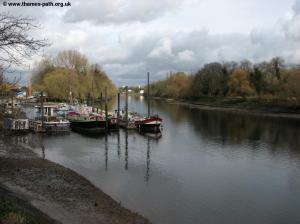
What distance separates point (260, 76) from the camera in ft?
359

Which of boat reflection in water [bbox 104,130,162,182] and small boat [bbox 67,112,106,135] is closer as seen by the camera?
boat reflection in water [bbox 104,130,162,182]

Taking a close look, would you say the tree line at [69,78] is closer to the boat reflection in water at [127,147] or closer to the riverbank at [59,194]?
the boat reflection in water at [127,147]

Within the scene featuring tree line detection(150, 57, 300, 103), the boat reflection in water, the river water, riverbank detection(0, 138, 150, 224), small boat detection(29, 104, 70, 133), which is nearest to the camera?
riverbank detection(0, 138, 150, 224)

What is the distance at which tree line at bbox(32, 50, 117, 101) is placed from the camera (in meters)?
96.2

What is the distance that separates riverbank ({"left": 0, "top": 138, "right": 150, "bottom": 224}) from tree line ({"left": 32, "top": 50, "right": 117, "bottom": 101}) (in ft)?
194

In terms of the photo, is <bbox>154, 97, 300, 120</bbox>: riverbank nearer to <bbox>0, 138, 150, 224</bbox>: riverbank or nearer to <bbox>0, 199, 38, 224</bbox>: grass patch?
<bbox>0, 138, 150, 224</bbox>: riverbank

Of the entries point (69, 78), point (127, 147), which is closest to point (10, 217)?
point (127, 147)

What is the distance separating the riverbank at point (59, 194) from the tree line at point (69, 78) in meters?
59.1

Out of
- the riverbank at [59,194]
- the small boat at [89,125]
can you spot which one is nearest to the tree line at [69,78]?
the small boat at [89,125]

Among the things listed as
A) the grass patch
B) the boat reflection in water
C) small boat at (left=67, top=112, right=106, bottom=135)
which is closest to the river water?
the boat reflection in water

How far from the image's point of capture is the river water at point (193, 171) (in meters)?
20.7

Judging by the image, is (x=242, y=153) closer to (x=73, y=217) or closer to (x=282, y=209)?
(x=282, y=209)

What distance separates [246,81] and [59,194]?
313 feet

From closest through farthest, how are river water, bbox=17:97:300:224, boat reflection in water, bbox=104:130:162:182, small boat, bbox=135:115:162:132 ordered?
river water, bbox=17:97:300:224, boat reflection in water, bbox=104:130:162:182, small boat, bbox=135:115:162:132
